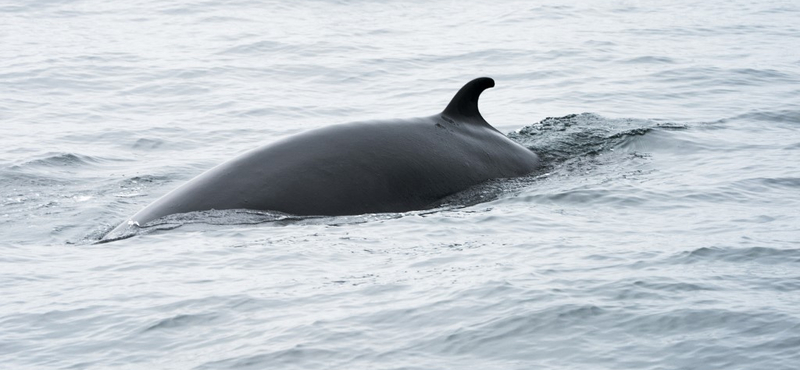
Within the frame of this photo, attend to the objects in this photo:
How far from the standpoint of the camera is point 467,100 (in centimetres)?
1166

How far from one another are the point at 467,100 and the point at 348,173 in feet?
6.27

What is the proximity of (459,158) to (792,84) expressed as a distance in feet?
38.5

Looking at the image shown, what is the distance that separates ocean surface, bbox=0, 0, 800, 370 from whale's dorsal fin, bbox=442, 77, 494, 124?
0.89m

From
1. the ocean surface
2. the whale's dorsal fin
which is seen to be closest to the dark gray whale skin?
the whale's dorsal fin

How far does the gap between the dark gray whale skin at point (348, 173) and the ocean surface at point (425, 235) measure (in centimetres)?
22

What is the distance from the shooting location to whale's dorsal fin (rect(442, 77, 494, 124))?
11594mm

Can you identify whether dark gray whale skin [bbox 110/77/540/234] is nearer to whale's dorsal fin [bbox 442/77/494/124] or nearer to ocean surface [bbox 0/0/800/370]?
whale's dorsal fin [bbox 442/77/494/124]

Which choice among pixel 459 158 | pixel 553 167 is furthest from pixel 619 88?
pixel 459 158

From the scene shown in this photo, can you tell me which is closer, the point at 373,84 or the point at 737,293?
the point at 737,293

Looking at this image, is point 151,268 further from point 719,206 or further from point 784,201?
point 784,201

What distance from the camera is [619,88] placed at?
21297mm

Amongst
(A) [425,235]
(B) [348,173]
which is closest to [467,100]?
(B) [348,173]

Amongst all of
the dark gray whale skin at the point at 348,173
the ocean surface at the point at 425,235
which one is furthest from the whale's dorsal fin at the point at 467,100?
the ocean surface at the point at 425,235

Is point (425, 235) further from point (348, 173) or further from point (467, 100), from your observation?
point (467, 100)
